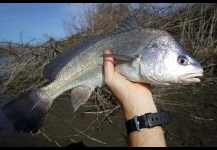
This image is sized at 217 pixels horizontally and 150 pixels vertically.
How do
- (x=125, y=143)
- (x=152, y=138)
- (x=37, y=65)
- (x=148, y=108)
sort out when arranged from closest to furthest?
(x=152, y=138)
(x=148, y=108)
(x=125, y=143)
(x=37, y=65)

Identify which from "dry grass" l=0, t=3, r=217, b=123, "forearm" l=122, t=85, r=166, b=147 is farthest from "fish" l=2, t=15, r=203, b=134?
"dry grass" l=0, t=3, r=217, b=123

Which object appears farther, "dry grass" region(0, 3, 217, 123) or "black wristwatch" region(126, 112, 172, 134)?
"dry grass" region(0, 3, 217, 123)

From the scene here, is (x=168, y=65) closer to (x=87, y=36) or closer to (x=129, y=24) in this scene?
(x=129, y=24)

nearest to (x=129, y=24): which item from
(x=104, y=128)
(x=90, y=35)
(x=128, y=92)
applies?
(x=128, y=92)

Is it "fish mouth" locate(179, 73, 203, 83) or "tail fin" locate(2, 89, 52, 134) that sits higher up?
"fish mouth" locate(179, 73, 203, 83)

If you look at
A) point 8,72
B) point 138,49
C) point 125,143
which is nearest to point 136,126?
point 138,49

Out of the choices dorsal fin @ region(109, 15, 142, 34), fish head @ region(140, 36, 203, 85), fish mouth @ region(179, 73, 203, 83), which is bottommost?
fish mouth @ region(179, 73, 203, 83)

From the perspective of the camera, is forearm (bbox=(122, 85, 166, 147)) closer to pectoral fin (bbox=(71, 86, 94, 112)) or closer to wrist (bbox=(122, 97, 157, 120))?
wrist (bbox=(122, 97, 157, 120))

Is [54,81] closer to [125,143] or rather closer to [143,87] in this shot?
[143,87]

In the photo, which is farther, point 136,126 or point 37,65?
point 37,65
